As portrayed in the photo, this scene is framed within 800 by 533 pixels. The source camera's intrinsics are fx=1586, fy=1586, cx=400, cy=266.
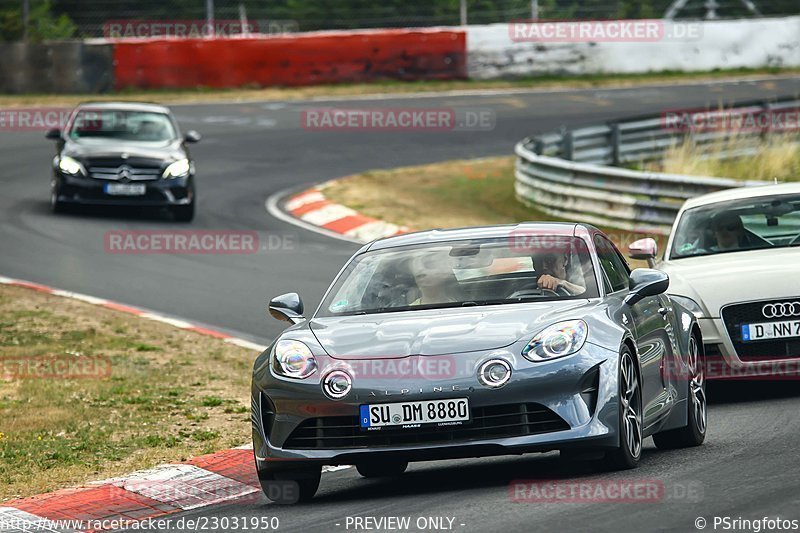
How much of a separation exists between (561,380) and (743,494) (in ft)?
3.20

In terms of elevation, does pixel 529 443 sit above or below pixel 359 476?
above

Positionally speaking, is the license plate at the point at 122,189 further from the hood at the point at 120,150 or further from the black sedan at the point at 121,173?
the hood at the point at 120,150

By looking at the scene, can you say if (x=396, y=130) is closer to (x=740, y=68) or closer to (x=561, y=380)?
(x=740, y=68)

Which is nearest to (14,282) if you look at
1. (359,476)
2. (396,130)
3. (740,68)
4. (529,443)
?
(359,476)

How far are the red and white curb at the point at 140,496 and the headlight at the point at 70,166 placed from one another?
1297 centimetres

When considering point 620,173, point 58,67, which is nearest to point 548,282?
point 620,173

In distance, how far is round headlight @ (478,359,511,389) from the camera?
7.42m

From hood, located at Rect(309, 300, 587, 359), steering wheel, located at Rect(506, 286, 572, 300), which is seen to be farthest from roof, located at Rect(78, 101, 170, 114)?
hood, located at Rect(309, 300, 587, 359)

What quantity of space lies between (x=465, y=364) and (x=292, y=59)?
97.7 ft

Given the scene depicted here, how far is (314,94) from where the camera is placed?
36.5 meters

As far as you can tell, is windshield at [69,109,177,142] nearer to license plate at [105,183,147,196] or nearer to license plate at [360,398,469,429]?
license plate at [105,183,147,196]

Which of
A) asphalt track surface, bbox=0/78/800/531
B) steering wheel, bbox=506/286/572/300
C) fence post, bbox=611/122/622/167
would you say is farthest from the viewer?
fence post, bbox=611/122/622/167

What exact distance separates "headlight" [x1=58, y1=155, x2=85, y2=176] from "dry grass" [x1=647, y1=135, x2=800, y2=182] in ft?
29.5
